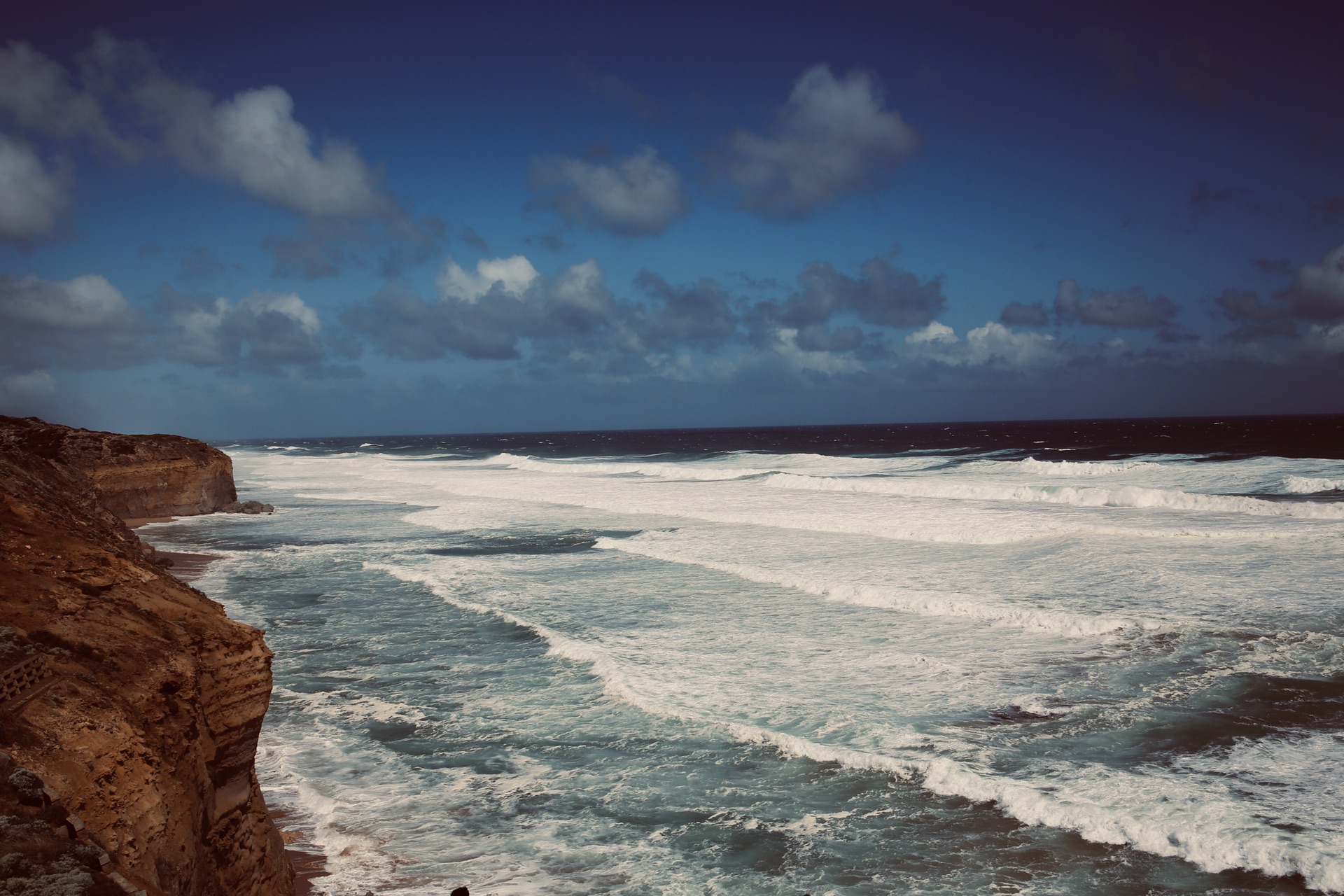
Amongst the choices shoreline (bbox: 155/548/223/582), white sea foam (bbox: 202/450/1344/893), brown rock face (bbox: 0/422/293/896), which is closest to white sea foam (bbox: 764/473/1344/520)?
white sea foam (bbox: 202/450/1344/893)

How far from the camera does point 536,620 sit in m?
14.1

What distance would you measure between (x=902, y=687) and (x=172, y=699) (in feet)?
27.9

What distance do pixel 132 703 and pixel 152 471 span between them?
28.9 metres

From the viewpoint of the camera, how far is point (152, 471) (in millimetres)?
28078

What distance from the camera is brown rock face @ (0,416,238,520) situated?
82.8 feet

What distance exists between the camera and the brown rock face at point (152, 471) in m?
25.2

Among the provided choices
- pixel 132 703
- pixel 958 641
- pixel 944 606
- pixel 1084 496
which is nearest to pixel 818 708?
pixel 958 641

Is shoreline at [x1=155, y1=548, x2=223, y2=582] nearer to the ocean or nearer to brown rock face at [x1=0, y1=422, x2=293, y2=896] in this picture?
the ocean

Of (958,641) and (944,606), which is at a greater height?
(944,606)

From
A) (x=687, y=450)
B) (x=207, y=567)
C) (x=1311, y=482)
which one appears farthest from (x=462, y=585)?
(x=687, y=450)

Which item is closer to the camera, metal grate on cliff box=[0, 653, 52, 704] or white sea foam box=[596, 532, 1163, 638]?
metal grate on cliff box=[0, 653, 52, 704]

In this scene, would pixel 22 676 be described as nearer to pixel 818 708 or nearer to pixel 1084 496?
pixel 818 708

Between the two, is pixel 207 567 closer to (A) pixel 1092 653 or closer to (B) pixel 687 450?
(A) pixel 1092 653

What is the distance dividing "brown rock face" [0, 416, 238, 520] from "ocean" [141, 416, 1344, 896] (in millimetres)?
4687
